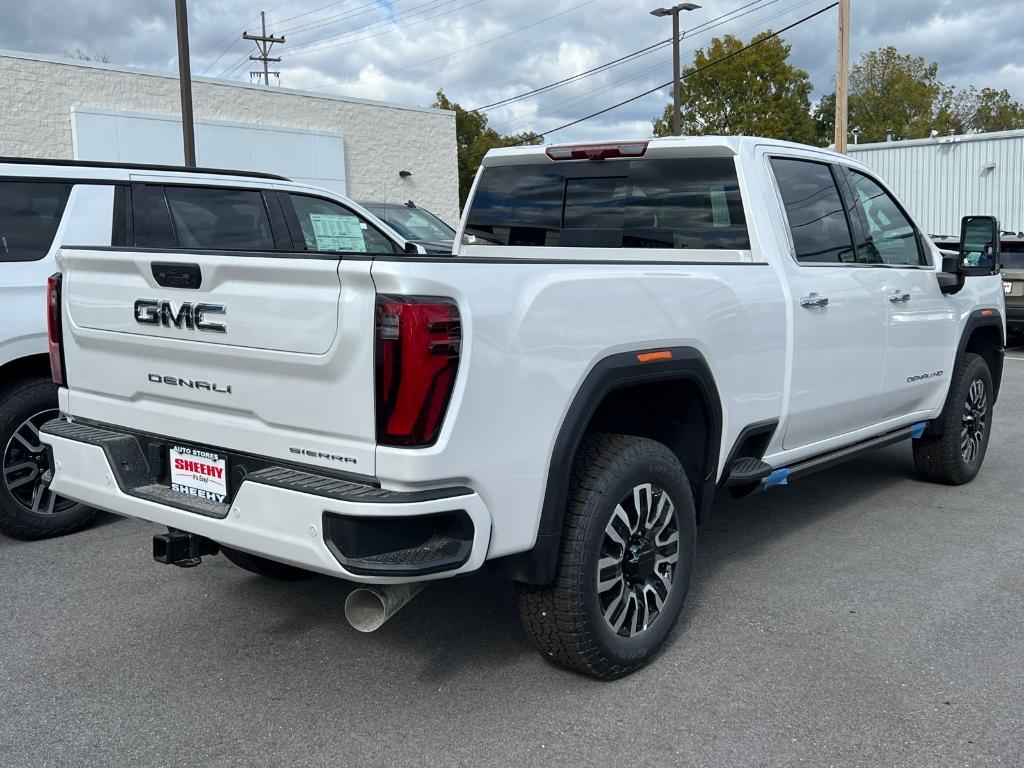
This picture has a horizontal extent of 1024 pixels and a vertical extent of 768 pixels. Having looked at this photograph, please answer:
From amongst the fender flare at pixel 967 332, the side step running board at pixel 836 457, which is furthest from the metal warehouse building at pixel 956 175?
the side step running board at pixel 836 457

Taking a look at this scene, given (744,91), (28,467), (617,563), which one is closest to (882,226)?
(617,563)

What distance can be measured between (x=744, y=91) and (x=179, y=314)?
41.5 metres

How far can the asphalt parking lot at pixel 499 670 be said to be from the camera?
3057mm

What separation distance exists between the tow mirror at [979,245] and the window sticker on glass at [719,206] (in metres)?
2.16

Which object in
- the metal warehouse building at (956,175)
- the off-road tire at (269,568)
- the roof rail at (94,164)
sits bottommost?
the off-road tire at (269,568)

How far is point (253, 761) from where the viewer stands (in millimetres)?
2971

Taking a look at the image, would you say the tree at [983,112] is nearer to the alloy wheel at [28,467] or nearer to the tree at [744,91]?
the tree at [744,91]

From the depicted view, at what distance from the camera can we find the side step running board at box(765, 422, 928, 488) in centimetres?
443

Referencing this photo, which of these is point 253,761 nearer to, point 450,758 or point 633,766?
point 450,758

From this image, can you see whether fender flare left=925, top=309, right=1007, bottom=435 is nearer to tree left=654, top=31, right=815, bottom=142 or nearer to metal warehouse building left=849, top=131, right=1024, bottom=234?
metal warehouse building left=849, top=131, right=1024, bottom=234

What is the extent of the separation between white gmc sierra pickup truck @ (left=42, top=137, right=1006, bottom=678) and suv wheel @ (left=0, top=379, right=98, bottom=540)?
1.49m

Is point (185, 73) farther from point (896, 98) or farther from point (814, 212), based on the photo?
point (896, 98)

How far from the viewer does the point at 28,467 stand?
5.10 meters

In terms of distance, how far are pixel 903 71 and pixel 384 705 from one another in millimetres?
62283
